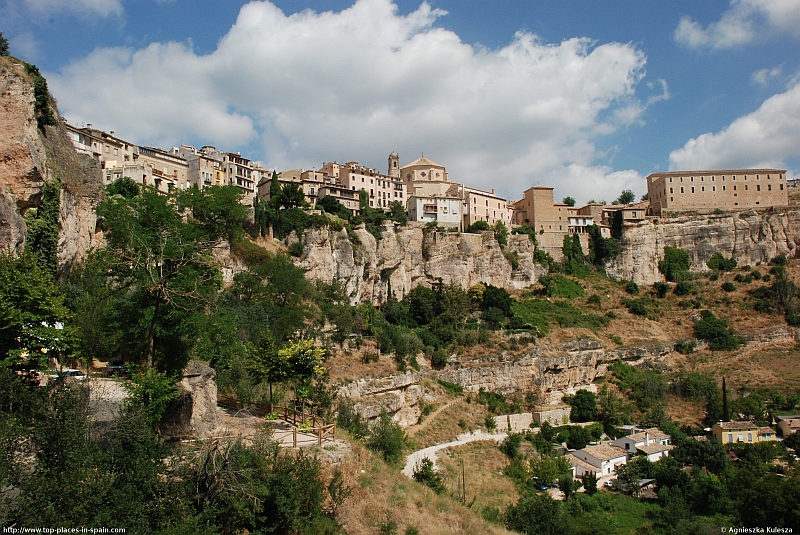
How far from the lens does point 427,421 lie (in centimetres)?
3453

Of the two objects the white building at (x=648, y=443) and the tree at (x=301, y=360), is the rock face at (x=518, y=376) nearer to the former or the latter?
the white building at (x=648, y=443)

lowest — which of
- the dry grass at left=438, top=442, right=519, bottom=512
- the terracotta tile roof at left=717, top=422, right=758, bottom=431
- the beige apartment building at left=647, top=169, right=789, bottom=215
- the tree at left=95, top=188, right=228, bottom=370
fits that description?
the dry grass at left=438, top=442, right=519, bottom=512

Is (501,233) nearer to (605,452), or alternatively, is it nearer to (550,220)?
(550,220)

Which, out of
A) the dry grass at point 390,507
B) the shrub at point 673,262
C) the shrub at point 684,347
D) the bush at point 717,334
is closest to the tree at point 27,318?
the dry grass at point 390,507

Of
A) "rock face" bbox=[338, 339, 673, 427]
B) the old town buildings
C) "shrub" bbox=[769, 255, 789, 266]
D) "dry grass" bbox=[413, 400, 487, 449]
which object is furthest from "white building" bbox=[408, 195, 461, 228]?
"shrub" bbox=[769, 255, 789, 266]

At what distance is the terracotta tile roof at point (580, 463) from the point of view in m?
32.7

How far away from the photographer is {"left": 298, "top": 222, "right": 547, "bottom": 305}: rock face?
1676 inches

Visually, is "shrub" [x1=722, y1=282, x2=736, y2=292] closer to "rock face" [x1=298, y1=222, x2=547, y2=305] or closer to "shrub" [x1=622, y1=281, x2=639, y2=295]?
"shrub" [x1=622, y1=281, x2=639, y2=295]

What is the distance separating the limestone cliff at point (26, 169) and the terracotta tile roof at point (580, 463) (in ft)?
96.3

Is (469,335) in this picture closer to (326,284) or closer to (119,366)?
(326,284)

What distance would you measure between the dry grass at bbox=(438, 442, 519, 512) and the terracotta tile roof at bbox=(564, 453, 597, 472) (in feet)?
14.1

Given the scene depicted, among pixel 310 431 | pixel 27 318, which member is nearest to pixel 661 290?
pixel 310 431

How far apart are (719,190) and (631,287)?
61.5 feet

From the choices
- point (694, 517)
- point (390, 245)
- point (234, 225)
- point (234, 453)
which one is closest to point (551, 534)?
point (694, 517)
